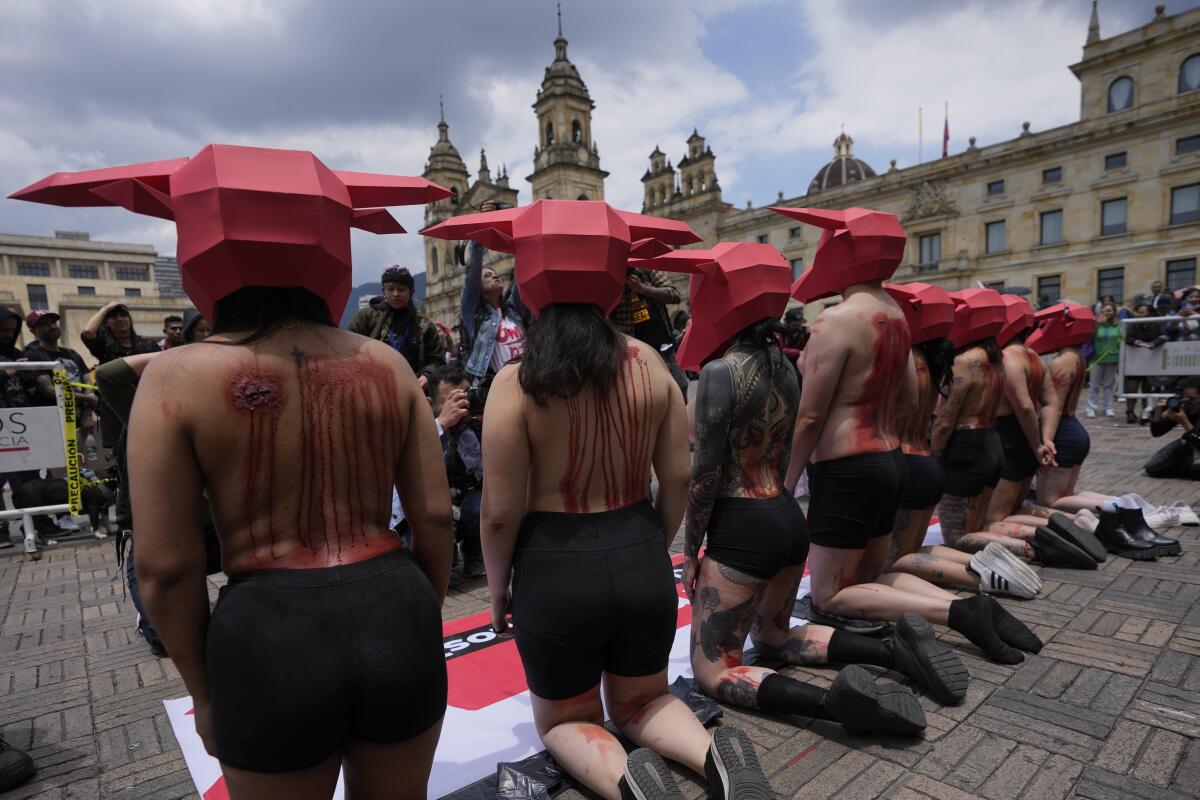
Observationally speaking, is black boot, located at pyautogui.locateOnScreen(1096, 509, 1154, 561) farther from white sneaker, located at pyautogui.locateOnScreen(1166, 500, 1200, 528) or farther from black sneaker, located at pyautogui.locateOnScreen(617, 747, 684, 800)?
black sneaker, located at pyautogui.locateOnScreen(617, 747, 684, 800)

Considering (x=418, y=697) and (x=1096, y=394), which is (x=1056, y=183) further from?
(x=418, y=697)

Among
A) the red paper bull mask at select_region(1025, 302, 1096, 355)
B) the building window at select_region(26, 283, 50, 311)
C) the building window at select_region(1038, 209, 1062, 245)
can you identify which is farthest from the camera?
the building window at select_region(26, 283, 50, 311)

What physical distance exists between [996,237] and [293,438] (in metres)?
41.8

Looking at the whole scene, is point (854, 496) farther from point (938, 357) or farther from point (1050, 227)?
point (1050, 227)

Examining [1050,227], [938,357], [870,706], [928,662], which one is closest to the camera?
[870,706]

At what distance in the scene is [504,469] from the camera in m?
2.15

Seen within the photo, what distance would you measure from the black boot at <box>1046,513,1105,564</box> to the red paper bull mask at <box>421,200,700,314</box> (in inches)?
171

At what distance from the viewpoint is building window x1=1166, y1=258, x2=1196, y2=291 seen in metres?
29.5

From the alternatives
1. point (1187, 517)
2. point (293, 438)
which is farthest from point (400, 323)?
point (1187, 517)

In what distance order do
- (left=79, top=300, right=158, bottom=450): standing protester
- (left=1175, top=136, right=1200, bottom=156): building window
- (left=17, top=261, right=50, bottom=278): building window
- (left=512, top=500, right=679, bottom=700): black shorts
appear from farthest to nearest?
(left=17, top=261, right=50, bottom=278): building window, (left=1175, top=136, right=1200, bottom=156): building window, (left=79, top=300, right=158, bottom=450): standing protester, (left=512, top=500, right=679, bottom=700): black shorts

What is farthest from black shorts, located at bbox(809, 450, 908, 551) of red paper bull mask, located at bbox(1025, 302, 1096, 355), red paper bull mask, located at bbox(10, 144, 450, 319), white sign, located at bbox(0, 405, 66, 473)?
white sign, located at bbox(0, 405, 66, 473)

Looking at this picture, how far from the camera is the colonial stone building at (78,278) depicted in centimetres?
4453

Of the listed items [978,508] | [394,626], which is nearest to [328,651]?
[394,626]

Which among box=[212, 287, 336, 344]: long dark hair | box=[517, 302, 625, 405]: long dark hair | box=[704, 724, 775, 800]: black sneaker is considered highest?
box=[212, 287, 336, 344]: long dark hair
